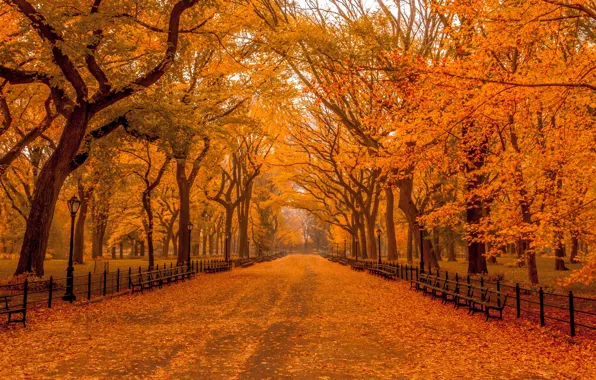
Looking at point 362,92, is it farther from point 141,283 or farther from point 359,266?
point 359,266

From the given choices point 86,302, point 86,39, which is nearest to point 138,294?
point 86,302

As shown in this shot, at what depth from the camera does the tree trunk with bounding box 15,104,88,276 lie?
1703 cm

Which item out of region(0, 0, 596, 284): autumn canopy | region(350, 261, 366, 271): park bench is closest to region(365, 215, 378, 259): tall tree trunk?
region(350, 261, 366, 271): park bench

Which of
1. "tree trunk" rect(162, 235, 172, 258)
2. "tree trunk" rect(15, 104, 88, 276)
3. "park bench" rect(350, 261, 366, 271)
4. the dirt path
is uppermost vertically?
"tree trunk" rect(15, 104, 88, 276)

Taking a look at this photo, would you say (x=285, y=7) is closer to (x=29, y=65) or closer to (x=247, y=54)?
(x=247, y=54)

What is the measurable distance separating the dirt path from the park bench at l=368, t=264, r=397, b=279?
455 inches

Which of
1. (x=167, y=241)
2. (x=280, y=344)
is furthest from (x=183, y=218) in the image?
(x=167, y=241)

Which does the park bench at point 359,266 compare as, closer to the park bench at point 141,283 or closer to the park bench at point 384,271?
the park bench at point 384,271

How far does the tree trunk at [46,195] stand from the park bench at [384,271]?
17747 millimetres

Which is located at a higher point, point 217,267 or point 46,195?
point 46,195

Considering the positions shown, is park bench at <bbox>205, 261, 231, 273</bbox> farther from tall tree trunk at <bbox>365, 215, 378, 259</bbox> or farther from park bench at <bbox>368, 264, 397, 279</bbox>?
tall tree trunk at <bbox>365, 215, 378, 259</bbox>

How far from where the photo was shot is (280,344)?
9531mm

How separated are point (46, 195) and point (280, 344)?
12.1m

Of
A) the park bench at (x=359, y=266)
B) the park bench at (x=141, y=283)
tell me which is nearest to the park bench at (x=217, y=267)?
the park bench at (x=359, y=266)
